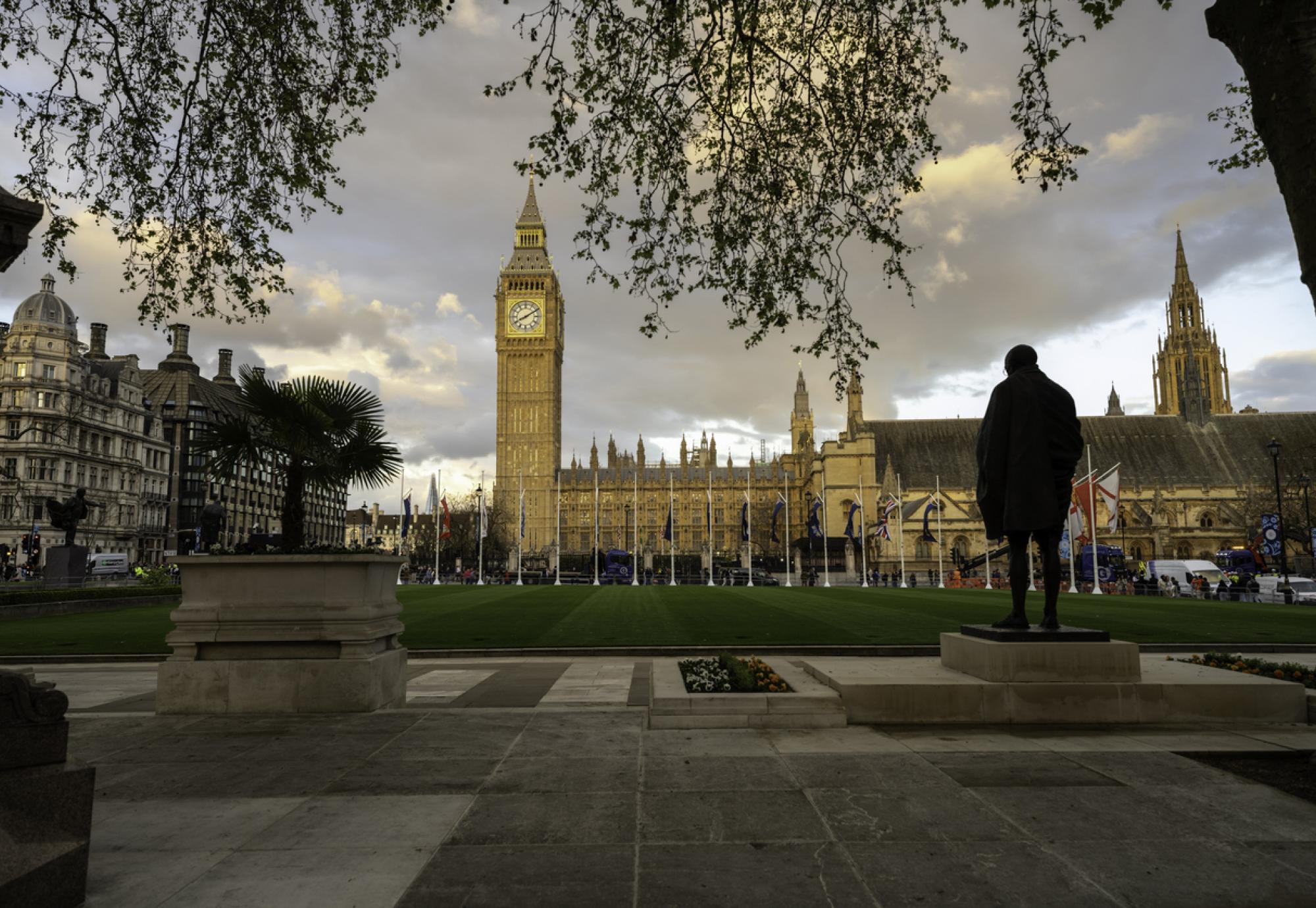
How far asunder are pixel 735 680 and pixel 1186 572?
49.4 metres

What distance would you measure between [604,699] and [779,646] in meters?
5.94

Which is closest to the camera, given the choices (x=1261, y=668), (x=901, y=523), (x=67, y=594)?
(x=1261, y=668)

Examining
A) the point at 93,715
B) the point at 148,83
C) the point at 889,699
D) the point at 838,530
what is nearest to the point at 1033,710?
the point at 889,699

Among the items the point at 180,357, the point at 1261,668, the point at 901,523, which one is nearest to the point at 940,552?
the point at 901,523

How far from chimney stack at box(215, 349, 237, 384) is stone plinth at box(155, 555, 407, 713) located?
100 m

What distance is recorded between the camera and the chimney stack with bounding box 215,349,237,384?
3846 inches

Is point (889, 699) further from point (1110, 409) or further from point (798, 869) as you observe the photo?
point (1110, 409)

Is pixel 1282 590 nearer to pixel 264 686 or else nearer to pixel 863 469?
pixel 264 686

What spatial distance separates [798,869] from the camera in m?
3.93

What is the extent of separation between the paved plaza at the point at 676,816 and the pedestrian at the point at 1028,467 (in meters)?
1.61

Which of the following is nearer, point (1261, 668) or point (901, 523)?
point (1261, 668)

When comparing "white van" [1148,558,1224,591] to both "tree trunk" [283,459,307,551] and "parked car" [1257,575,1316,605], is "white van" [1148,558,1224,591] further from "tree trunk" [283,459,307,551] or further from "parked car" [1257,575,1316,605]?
"tree trunk" [283,459,307,551]

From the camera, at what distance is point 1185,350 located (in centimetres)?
10788

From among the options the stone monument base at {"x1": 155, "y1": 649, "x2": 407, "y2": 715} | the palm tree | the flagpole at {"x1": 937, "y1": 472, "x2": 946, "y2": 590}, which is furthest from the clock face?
the stone monument base at {"x1": 155, "y1": 649, "x2": 407, "y2": 715}
